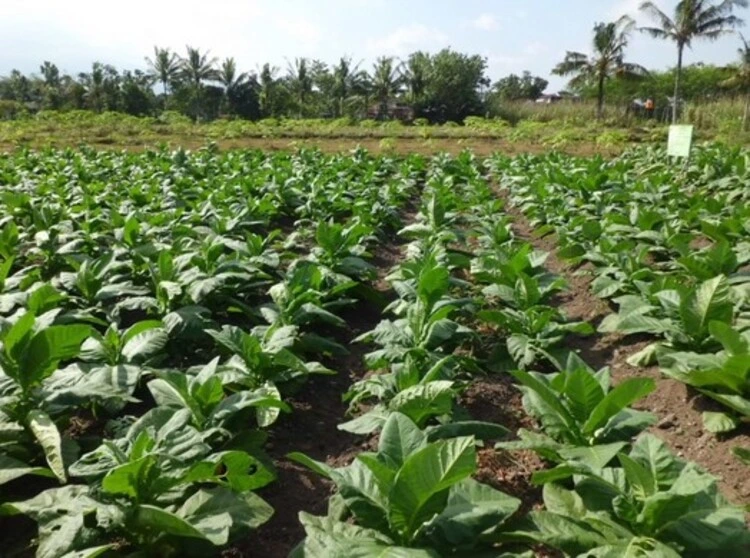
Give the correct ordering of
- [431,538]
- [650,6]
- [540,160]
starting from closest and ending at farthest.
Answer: [431,538]
[540,160]
[650,6]

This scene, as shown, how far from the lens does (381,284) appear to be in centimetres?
650

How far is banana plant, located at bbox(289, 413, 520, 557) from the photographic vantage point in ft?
6.72

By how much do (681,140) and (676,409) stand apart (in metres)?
8.44

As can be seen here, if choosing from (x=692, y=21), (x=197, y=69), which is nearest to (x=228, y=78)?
(x=197, y=69)

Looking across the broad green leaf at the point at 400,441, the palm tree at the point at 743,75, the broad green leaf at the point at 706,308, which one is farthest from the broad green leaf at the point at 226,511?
the palm tree at the point at 743,75

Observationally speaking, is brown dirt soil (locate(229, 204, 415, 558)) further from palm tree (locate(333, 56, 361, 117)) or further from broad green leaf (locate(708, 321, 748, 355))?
palm tree (locate(333, 56, 361, 117))

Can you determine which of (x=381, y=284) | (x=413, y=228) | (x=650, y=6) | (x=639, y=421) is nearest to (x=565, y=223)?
(x=413, y=228)

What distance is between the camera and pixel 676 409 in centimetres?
348

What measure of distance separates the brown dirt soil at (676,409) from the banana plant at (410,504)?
1.11 meters

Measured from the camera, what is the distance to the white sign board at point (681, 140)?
1045cm

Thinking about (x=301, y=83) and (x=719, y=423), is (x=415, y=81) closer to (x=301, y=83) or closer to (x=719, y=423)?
(x=301, y=83)

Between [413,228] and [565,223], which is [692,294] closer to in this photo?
[413,228]

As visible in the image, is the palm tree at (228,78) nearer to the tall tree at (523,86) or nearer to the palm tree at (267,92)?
the palm tree at (267,92)

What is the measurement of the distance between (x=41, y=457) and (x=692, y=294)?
3.47 m
